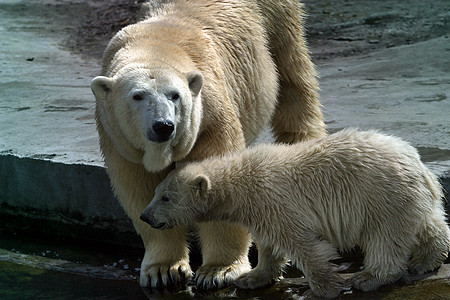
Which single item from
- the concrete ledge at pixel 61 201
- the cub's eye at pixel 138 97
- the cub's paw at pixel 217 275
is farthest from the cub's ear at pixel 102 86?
the cub's paw at pixel 217 275

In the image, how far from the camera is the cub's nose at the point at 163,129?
355 centimetres

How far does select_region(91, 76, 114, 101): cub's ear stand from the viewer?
381 cm

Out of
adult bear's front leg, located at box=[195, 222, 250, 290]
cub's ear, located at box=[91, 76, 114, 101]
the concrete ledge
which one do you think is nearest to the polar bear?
adult bear's front leg, located at box=[195, 222, 250, 290]

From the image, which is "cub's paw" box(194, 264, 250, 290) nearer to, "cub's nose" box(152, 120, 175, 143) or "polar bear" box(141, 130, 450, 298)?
"polar bear" box(141, 130, 450, 298)

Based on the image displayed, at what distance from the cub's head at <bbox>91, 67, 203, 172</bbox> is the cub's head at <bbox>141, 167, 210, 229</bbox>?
0.37 ft

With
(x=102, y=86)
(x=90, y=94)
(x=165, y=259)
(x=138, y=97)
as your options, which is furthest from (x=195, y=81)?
(x=90, y=94)

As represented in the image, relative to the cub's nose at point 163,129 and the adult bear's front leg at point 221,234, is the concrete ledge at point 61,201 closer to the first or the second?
the adult bear's front leg at point 221,234

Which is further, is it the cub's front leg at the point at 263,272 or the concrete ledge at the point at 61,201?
the concrete ledge at the point at 61,201

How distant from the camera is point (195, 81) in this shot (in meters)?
3.82

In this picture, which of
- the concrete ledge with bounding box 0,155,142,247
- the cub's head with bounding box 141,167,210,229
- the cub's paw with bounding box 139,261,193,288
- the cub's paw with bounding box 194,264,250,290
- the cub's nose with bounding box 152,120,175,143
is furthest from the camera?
the concrete ledge with bounding box 0,155,142,247

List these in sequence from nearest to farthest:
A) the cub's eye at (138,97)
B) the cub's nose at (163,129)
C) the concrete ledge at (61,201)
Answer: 1. the cub's nose at (163,129)
2. the cub's eye at (138,97)
3. the concrete ledge at (61,201)

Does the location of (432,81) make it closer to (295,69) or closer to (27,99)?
(295,69)

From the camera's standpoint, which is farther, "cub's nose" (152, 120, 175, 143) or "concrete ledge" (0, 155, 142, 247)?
"concrete ledge" (0, 155, 142, 247)

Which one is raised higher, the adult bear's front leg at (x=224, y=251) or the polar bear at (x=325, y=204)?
the polar bear at (x=325, y=204)
